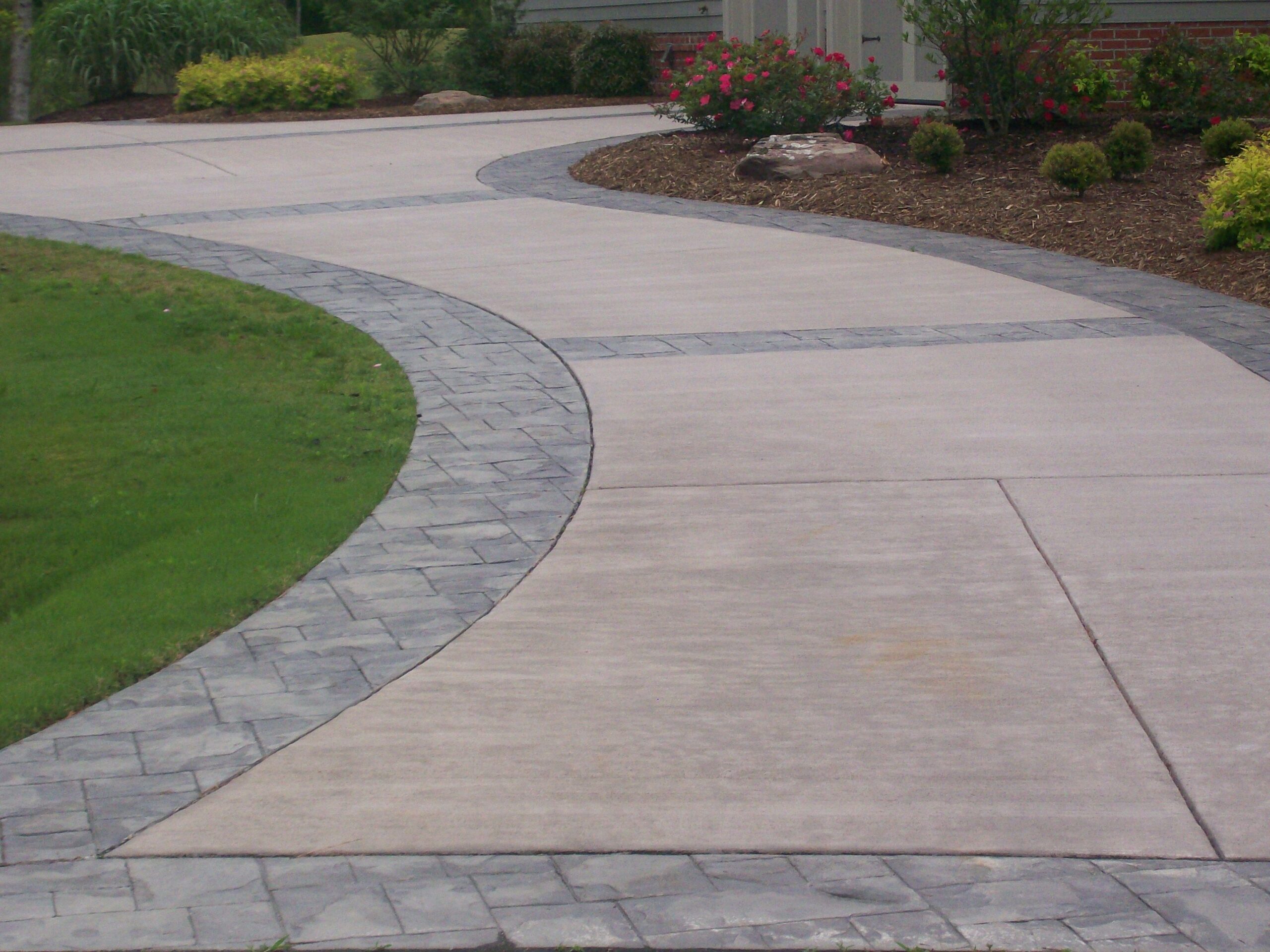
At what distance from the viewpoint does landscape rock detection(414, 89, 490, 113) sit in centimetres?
2177

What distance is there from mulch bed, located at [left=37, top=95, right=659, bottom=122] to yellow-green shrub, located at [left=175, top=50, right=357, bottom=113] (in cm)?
22

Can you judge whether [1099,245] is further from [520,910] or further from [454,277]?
[520,910]

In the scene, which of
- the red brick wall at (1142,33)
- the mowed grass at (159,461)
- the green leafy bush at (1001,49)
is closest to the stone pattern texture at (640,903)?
the mowed grass at (159,461)

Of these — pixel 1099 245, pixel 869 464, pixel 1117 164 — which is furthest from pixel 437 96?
Answer: pixel 869 464

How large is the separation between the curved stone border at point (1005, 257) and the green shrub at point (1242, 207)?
2.25 ft

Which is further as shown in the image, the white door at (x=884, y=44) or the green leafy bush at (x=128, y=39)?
the green leafy bush at (x=128, y=39)

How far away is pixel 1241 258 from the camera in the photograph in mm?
9570

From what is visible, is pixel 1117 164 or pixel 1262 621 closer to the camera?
pixel 1262 621

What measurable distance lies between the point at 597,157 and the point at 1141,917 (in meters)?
12.7

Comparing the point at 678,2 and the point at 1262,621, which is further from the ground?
the point at 678,2

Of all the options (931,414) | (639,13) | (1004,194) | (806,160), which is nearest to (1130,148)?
(1004,194)

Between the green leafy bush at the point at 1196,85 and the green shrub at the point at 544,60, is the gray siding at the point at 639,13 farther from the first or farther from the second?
the green leafy bush at the point at 1196,85

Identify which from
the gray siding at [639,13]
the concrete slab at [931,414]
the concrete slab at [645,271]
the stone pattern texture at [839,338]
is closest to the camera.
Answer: the concrete slab at [931,414]

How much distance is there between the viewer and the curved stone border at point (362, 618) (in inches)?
146
